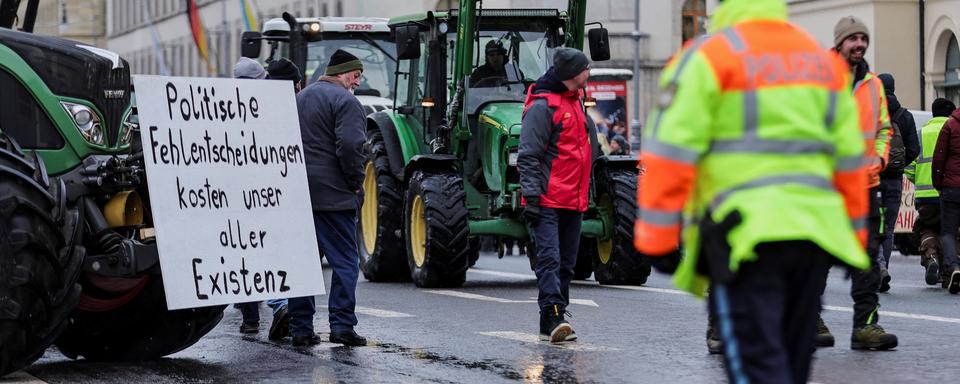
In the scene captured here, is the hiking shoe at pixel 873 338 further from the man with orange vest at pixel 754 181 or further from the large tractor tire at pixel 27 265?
the man with orange vest at pixel 754 181

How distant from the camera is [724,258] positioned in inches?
213

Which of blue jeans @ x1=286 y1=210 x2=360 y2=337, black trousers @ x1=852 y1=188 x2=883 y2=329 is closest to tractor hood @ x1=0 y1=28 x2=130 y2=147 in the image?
blue jeans @ x1=286 y1=210 x2=360 y2=337

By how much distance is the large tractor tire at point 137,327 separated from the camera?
33.2ft

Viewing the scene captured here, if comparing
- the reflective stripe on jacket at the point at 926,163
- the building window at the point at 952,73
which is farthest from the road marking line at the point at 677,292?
the building window at the point at 952,73

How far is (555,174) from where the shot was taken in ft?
36.3

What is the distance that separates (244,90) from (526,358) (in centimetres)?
217

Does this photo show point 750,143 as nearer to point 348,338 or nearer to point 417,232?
point 348,338

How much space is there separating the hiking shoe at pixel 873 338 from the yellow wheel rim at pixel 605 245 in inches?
242

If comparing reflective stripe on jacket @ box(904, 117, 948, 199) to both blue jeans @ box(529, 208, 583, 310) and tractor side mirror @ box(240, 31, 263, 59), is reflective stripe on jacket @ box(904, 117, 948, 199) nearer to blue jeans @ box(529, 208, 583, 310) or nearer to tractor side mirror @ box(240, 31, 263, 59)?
tractor side mirror @ box(240, 31, 263, 59)

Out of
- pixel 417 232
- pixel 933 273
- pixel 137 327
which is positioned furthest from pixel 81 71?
pixel 933 273

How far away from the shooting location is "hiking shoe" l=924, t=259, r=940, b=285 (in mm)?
17188

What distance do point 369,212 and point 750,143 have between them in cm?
1383

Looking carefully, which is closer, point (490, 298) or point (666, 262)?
point (666, 262)

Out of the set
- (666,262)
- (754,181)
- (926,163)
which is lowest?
(926,163)
